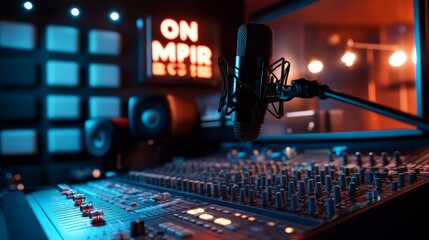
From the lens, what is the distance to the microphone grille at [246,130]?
2.44 ft

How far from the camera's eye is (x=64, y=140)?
2.41m

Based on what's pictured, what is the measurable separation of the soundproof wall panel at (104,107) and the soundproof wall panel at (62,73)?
0.17 m

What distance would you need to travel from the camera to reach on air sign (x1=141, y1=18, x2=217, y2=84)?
2316 millimetres

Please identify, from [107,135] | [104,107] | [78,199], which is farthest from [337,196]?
[104,107]

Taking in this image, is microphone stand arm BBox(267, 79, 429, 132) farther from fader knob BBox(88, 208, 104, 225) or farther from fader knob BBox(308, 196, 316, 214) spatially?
fader knob BBox(88, 208, 104, 225)

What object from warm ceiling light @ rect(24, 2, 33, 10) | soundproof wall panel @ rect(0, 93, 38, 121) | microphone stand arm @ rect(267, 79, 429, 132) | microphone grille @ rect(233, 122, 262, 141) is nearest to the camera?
microphone stand arm @ rect(267, 79, 429, 132)

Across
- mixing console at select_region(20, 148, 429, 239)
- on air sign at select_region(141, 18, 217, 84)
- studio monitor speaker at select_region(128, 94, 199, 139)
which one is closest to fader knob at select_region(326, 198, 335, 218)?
mixing console at select_region(20, 148, 429, 239)

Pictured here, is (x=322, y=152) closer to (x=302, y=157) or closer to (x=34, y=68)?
(x=302, y=157)

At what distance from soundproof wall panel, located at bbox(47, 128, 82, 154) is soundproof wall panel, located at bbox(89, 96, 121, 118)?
6.5 inches

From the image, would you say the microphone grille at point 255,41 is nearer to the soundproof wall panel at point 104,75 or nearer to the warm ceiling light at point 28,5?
the warm ceiling light at point 28,5

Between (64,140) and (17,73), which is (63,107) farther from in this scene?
(17,73)

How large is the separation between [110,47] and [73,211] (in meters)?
1.92

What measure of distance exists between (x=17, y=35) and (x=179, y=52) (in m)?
1.01

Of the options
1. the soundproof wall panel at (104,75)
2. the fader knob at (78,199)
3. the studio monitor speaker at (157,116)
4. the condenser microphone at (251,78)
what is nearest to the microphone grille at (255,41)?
the condenser microphone at (251,78)
